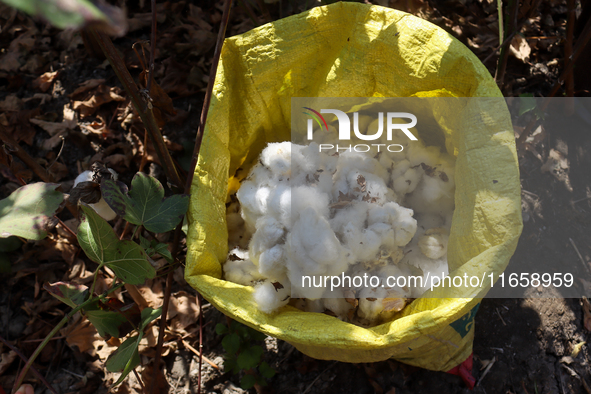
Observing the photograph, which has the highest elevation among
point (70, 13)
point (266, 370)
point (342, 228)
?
point (70, 13)

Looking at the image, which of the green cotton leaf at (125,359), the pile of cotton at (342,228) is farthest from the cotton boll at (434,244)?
the green cotton leaf at (125,359)

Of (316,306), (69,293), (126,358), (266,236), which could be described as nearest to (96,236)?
(69,293)

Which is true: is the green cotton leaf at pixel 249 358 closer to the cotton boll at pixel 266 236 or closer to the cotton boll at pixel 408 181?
the cotton boll at pixel 266 236

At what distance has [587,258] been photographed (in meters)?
1.48

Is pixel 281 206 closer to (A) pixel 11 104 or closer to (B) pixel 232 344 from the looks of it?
(B) pixel 232 344

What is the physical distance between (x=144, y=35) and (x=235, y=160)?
2.76 ft

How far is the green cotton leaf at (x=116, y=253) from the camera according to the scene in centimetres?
82

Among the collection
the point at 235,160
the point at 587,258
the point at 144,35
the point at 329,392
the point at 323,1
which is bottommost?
the point at 329,392

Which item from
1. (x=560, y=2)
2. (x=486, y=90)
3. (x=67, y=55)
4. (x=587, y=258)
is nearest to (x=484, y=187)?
(x=486, y=90)

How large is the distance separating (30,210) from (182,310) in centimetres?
78

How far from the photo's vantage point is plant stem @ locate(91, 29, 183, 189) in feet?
2.49

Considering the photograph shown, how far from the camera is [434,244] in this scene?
120 centimetres

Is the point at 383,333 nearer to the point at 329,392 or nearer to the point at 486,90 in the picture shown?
the point at 329,392

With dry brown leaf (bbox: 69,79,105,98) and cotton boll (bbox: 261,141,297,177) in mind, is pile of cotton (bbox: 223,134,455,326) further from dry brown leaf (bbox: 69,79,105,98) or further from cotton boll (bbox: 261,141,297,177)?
dry brown leaf (bbox: 69,79,105,98)
